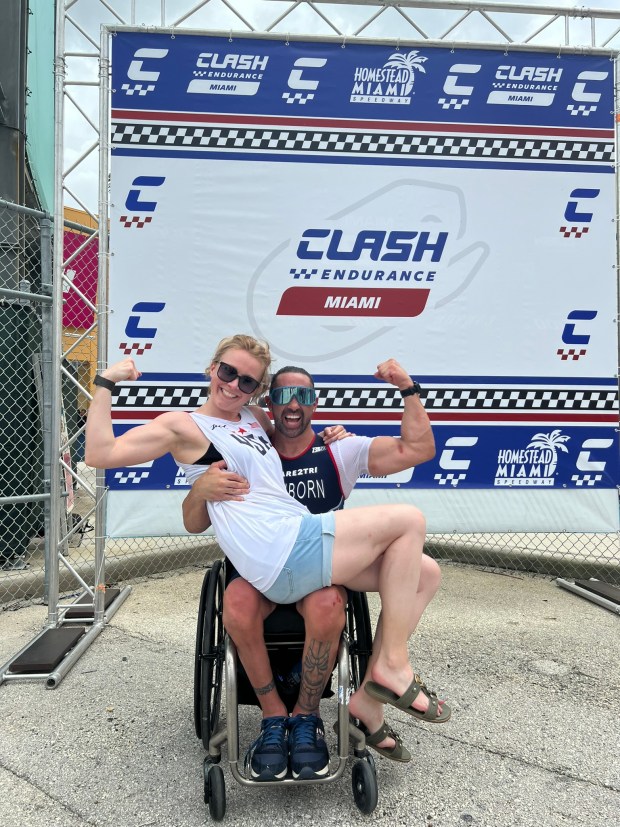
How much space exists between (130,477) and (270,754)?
228 centimetres

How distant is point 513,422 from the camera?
4.00 metres

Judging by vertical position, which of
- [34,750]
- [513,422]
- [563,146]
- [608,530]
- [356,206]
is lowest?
[34,750]

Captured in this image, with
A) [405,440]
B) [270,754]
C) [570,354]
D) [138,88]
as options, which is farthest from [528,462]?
[138,88]

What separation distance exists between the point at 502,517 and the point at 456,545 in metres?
0.93

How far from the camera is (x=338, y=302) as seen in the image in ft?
12.8

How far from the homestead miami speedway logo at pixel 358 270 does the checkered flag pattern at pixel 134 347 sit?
70cm

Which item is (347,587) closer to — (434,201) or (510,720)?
(510,720)

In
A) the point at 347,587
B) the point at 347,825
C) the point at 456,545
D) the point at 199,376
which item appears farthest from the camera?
the point at 456,545

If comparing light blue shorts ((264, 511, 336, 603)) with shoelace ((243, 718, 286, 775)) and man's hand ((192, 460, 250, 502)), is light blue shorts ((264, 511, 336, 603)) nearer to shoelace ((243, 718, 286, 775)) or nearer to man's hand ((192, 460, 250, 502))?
man's hand ((192, 460, 250, 502))

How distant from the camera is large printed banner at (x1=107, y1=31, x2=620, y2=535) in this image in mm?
3742

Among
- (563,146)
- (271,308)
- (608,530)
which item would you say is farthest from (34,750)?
(563,146)

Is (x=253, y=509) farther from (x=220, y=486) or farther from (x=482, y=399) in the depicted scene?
(x=482, y=399)

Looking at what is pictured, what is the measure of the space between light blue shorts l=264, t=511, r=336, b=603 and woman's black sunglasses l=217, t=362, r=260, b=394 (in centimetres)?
60

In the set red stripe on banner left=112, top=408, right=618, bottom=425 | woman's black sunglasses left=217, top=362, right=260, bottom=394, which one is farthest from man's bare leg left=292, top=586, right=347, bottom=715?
red stripe on banner left=112, top=408, right=618, bottom=425
